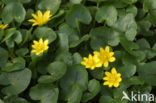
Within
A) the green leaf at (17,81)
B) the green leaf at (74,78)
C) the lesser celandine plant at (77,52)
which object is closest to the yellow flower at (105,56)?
the lesser celandine plant at (77,52)

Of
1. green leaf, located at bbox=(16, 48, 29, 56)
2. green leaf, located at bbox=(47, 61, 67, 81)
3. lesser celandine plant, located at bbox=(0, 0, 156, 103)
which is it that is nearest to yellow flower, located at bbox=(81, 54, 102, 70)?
lesser celandine plant, located at bbox=(0, 0, 156, 103)

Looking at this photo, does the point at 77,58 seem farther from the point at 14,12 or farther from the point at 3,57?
the point at 14,12

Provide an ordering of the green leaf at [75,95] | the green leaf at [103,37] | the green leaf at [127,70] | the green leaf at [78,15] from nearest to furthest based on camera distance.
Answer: the green leaf at [75,95], the green leaf at [127,70], the green leaf at [103,37], the green leaf at [78,15]

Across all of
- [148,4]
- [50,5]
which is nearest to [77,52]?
[50,5]

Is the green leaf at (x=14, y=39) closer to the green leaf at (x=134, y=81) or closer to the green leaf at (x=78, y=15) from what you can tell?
Answer: the green leaf at (x=78, y=15)

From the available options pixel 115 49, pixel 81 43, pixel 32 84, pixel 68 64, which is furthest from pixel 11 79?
pixel 115 49

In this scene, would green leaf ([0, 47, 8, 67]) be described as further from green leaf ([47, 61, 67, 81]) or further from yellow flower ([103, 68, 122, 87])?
yellow flower ([103, 68, 122, 87])
